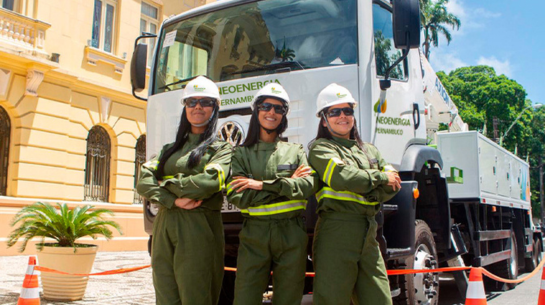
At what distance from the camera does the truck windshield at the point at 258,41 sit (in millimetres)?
4992

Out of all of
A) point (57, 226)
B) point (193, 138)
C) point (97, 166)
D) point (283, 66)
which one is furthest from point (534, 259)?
point (97, 166)

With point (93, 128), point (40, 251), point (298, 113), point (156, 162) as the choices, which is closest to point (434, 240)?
point (298, 113)

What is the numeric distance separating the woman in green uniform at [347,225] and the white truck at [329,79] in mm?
755

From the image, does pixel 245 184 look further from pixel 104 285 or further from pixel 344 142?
pixel 104 285

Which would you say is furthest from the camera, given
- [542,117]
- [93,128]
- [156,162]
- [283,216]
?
[542,117]

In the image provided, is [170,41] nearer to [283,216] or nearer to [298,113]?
[298,113]

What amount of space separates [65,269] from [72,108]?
25.3 feet

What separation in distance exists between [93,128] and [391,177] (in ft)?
39.6


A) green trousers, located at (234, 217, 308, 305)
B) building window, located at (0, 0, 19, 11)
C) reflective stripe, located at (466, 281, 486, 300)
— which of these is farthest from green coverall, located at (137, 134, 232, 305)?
building window, located at (0, 0, 19, 11)

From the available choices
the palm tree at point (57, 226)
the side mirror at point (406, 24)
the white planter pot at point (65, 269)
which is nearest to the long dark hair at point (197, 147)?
the side mirror at point (406, 24)

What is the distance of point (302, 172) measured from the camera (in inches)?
143

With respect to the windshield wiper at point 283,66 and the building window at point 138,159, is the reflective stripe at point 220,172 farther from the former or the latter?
the building window at point 138,159

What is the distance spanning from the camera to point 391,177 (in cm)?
370

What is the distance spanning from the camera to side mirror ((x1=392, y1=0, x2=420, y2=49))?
465cm
